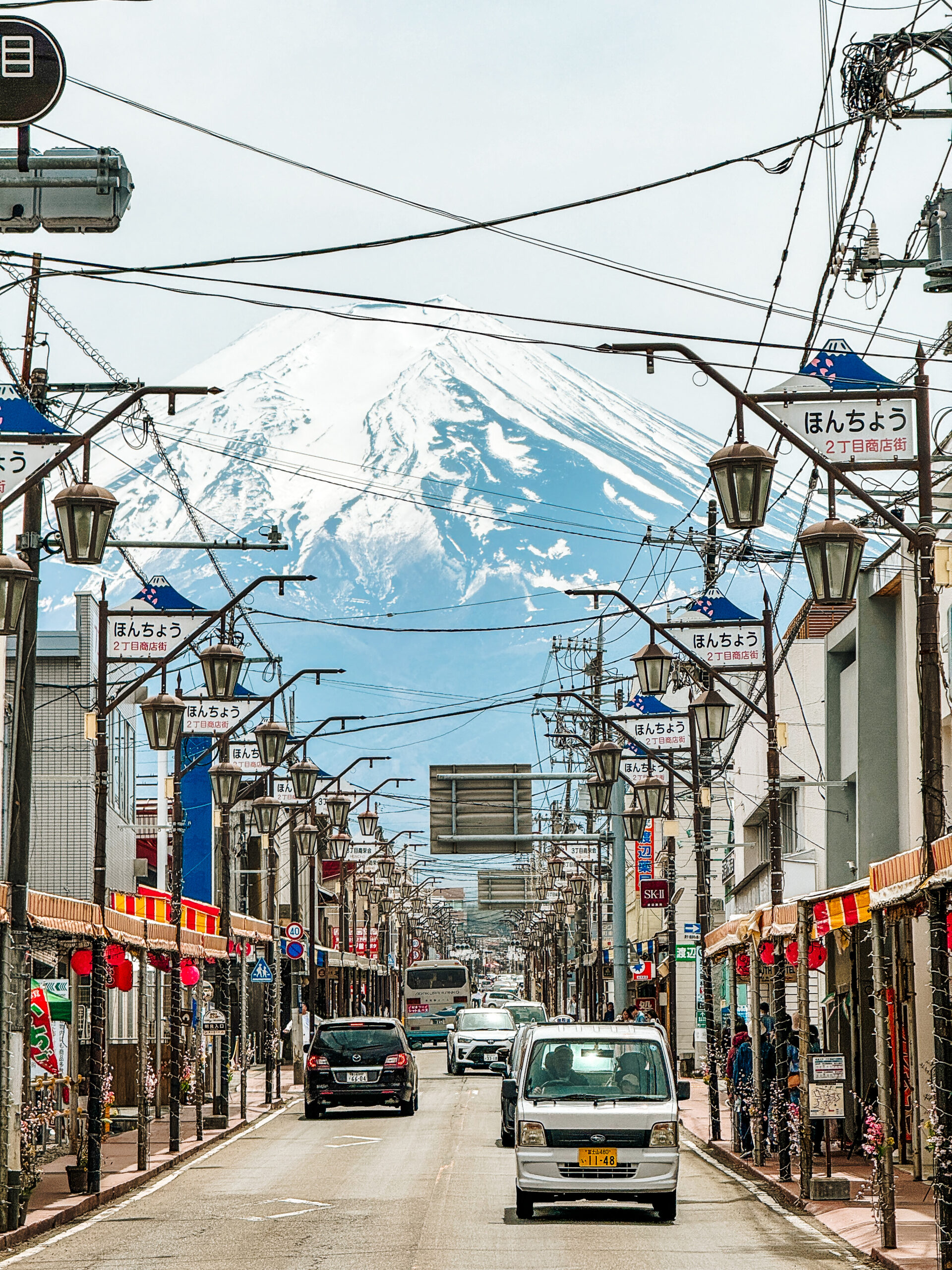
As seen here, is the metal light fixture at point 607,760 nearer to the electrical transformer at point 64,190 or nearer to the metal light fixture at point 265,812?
the metal light fixture at point 265,812

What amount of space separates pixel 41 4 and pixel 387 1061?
26.2 metres

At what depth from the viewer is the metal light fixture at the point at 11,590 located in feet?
52.4

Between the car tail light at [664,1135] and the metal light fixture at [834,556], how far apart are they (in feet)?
19.2

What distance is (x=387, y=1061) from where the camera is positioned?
34.1 meters

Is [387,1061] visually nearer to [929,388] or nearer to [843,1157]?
[843,1157]

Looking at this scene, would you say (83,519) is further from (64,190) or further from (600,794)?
(600,794)

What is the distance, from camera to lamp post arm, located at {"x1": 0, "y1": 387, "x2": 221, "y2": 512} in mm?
15055

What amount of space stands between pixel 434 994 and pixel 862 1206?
61.8 metres

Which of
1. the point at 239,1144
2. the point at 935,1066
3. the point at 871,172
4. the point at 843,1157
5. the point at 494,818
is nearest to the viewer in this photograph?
the point at 935,1066

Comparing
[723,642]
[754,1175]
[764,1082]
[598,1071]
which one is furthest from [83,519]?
[764,1082]

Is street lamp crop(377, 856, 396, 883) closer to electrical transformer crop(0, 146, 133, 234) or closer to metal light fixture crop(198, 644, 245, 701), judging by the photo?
metal light fixture crop(198, 644, 245, 701)

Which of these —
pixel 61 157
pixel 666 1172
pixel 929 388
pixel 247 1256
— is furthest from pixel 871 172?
pixel 247 1256

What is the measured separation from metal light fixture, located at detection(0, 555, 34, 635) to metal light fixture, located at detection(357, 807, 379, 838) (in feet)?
129

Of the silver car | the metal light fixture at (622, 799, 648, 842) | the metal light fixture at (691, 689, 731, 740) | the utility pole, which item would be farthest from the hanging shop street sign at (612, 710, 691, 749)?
the silver car
